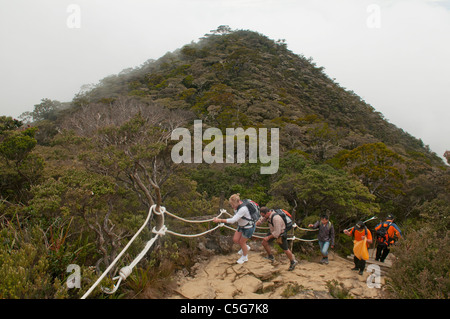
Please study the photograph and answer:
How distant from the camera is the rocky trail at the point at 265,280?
3.93m

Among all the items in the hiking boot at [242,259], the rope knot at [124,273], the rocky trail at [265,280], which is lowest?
the rocky trail at [265,280]

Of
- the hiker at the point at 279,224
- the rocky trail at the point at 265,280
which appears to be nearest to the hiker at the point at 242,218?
the hiker at the point at 279,224

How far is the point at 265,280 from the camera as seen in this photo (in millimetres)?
4480

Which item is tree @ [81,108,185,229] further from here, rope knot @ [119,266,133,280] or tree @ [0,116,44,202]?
tree @ [0,116,44,202]

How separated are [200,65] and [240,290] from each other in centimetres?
4080

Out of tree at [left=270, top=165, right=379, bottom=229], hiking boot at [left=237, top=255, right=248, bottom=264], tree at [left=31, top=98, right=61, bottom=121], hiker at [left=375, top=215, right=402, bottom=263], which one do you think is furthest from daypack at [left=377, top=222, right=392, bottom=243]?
tree at [left=31, top=98, right=61, bottom=121]

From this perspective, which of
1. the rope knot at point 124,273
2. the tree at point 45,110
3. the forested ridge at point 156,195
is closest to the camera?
the rope knot at point 124,273

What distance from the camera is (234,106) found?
86.5 feet

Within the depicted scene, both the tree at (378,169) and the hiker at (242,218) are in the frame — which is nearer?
the hiker at (242,218)

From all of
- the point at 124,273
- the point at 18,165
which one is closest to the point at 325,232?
the point at 124,273

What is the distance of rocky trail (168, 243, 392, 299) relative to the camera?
3.93 metres

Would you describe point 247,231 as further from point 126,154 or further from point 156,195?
point 126,154

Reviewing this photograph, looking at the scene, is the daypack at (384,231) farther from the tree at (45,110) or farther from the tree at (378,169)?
the tree at (45,110)
